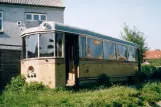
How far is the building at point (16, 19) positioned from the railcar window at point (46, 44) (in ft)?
18.9

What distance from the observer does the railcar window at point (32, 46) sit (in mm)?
11734

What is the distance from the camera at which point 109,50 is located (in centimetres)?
1559

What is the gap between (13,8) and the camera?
19.0 metres

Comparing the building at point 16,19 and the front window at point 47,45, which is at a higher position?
the building at point 16,19

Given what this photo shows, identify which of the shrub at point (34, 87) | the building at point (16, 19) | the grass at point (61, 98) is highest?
the building at point (16, 19)

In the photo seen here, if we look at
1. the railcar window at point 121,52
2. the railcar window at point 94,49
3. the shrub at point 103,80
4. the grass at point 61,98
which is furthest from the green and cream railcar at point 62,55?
the railcar window at point 121,52

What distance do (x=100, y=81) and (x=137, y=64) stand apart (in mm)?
8235

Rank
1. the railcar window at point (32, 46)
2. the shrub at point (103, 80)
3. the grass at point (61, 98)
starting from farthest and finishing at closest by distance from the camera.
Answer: the shrub at point (103, 80), the railcar window at point (32, 46), the grass at point (61, 98)

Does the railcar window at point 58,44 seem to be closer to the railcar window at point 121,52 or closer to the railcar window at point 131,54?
the railcar window at point 121,52

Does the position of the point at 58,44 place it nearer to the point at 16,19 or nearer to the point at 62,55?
the point at 62,55

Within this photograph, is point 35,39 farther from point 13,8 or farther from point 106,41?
point 13,8

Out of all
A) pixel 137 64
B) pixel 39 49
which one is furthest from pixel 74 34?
pixel 137 64

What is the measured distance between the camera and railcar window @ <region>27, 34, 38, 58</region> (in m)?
11.7

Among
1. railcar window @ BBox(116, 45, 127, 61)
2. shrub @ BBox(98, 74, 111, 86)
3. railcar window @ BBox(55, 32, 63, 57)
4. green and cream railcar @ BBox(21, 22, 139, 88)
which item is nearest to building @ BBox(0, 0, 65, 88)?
green and cream railcar @ BBox(21, 22, 139, 88)
